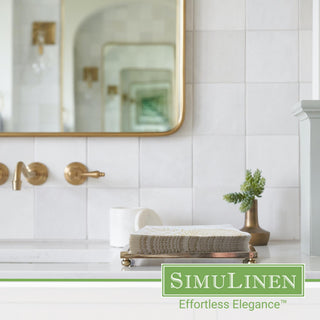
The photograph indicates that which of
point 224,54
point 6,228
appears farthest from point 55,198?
point 224,54

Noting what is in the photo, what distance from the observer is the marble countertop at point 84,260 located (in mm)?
1077

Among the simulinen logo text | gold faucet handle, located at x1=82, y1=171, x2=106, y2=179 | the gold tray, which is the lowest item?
the simulinen logo text

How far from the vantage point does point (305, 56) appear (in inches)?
63.2

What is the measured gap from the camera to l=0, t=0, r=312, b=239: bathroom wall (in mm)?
1606

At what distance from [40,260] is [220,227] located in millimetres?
493

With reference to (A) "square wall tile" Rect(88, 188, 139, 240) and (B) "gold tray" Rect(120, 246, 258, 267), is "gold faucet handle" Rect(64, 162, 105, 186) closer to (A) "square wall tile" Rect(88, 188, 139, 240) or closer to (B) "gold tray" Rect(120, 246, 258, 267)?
(A) "square wall tile" Rect(88, 188, 139, 240)

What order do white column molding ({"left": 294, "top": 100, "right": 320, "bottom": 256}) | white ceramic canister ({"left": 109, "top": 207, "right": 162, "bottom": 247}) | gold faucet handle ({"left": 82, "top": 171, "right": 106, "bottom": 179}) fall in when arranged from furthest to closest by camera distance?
gold faucet handle ({"left": 82, "top": 171, "right": 106, "bottom": 179})
white ceramic canister ({"left": 109, "top": 207, "right": 162, "bottom": 247})
white column molding ({"left": 294, "top": 100, "right": 320, "bottom": 256})

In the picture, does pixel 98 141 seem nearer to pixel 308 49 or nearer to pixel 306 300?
pixel 308 49

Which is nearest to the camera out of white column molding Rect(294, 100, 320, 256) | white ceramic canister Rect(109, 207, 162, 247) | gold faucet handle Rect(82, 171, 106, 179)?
white column molding Rect(294, 100, 320, 256)

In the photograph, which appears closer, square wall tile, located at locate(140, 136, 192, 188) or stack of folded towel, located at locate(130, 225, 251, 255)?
stack of folded towel, located at locate(130, 225, 251, 255)

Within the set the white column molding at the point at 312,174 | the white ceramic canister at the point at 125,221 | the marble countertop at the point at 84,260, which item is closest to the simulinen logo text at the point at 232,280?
the marble countertop at the point at 84,260

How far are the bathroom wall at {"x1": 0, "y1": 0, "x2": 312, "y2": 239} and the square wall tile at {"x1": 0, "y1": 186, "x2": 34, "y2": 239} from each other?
1.3 inches

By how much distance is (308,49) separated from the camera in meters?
1.60

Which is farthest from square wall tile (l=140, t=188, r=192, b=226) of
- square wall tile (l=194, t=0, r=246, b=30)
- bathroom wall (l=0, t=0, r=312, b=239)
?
square wall tile (l=194, t=0, r=246, b=30)
